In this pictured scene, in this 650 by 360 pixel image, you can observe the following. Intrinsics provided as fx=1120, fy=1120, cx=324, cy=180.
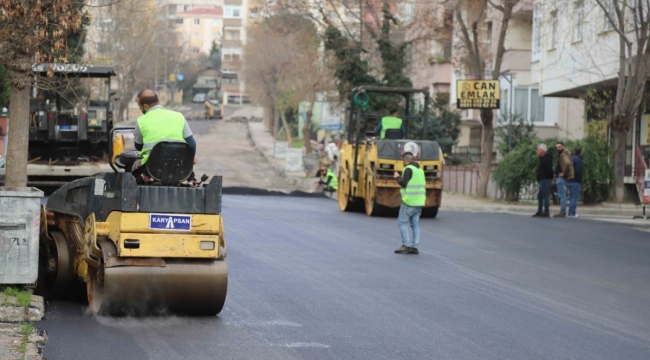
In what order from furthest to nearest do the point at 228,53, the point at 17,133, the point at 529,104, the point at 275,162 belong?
the point at 228,53, the point at 275,162, the point at 529,104, the point at 17,133

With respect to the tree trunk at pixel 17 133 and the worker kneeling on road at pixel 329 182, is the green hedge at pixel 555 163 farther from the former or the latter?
the tree trunk at pixel 17 133

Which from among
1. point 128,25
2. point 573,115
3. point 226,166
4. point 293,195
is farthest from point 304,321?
point 128,25

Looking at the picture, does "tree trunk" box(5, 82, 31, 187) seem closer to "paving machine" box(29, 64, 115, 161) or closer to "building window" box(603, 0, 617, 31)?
"paving machine" box(29, 64, 115, 161)

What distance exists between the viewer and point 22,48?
447 inches

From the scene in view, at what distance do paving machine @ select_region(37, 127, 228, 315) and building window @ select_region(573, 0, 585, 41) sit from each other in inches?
828

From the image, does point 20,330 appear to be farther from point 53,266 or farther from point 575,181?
point 575,181

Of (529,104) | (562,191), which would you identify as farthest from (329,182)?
(529,104)

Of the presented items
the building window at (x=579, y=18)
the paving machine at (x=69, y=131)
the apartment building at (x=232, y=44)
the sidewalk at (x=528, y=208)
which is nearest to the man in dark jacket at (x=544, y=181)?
the sidewalk at (x=528, y=208)

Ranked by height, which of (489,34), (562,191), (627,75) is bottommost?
(562,191)

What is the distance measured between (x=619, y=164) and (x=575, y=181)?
103 inches

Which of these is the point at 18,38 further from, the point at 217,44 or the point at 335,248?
the point at 217,44

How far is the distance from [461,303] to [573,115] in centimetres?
2933

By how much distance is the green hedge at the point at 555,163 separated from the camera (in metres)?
27.9

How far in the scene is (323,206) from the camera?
27109 millimetres
